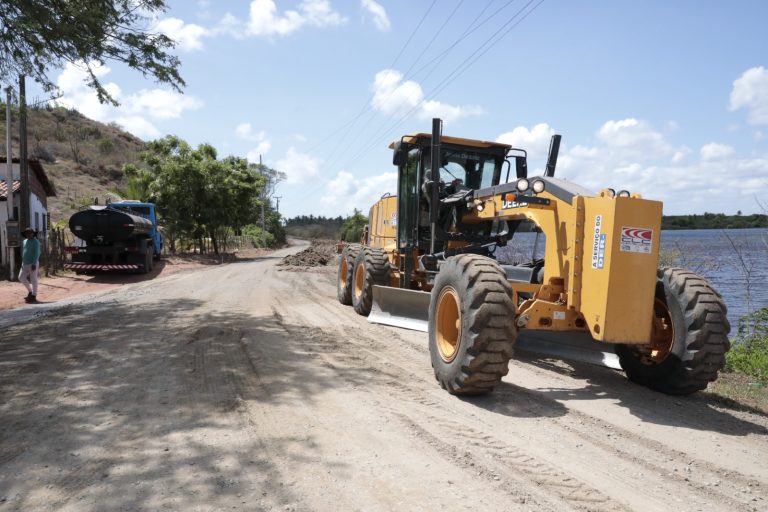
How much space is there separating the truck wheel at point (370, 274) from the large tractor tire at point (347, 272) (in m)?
0.86

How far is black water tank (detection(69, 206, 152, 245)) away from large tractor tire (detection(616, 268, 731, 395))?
1722cm

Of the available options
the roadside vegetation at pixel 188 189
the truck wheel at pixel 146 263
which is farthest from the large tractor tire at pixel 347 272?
the roadside vegetation at pixel 188 189

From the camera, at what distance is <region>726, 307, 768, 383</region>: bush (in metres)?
6.88

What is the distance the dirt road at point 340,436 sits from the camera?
128 inches

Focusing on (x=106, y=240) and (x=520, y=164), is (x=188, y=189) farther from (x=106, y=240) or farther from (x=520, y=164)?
(x=520, y=164)

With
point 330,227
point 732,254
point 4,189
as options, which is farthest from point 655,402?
point 330,227

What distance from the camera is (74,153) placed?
5794cm

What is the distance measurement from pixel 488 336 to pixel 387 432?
123 cm

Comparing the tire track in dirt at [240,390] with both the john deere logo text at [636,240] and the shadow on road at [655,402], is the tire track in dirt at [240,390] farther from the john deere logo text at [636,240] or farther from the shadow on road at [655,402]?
the john deere logo text at [636,240]

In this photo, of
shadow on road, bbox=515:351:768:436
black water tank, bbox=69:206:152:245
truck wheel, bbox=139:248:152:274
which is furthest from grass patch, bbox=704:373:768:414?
truck wheel, bbox=139:248:152:274

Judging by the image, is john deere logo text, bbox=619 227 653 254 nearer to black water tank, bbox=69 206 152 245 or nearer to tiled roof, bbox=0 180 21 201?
black water tank, bbox=69 206 152 245

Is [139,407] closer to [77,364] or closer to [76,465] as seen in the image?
[76,465]

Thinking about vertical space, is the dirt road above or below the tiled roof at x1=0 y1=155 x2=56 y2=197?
below

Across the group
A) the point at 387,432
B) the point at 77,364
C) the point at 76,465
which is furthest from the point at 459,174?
the point at 76,465
